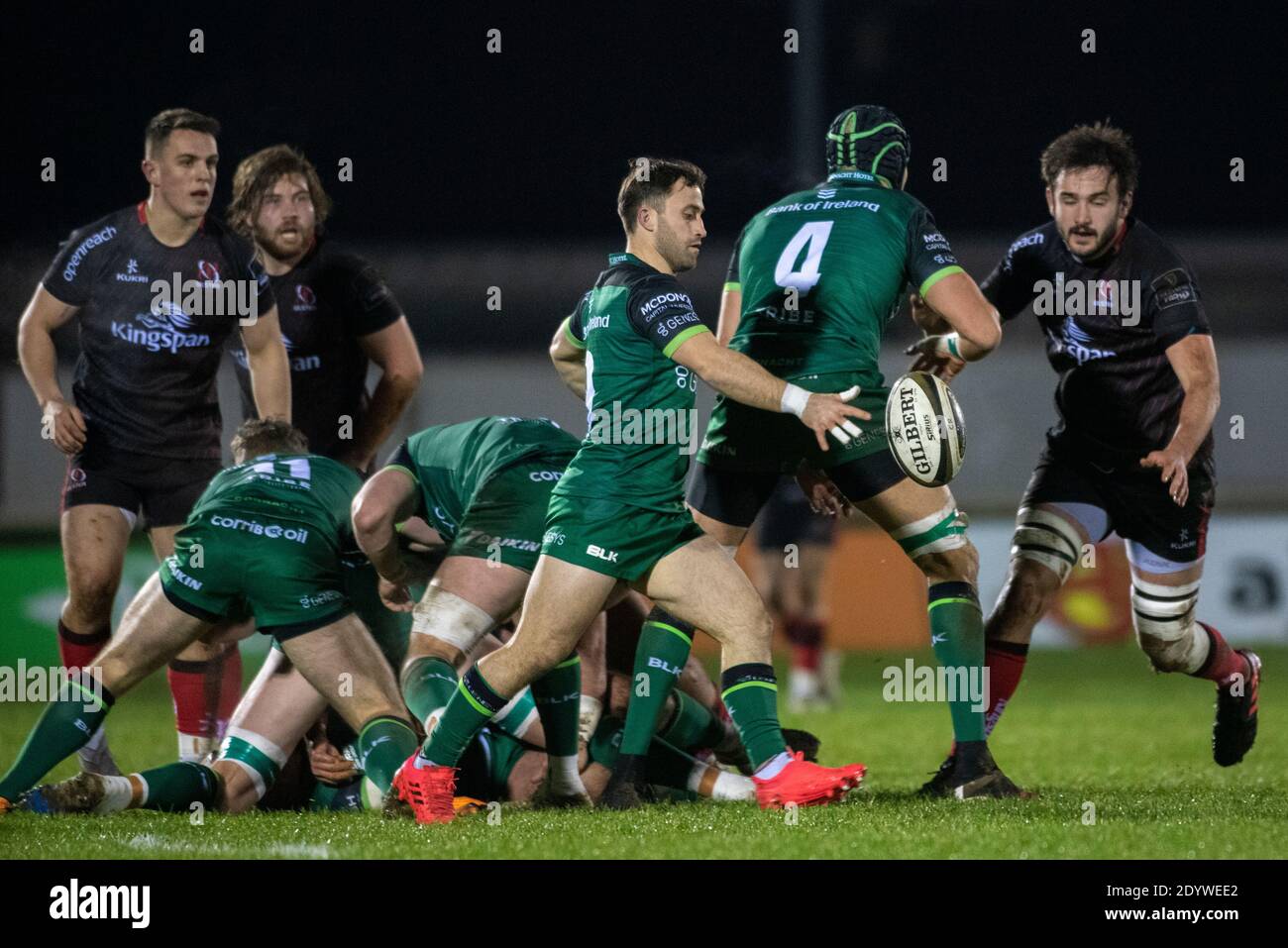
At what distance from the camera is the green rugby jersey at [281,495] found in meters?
5.97

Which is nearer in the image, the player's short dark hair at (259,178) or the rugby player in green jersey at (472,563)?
the rugby player in green jersey at (472,563)

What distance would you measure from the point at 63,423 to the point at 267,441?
117cm

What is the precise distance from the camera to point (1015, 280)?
6.93 meters

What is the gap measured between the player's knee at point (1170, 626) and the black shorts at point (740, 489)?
1.68m

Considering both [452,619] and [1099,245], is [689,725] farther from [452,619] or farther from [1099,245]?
[1099,245]

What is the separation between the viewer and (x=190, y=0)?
75.4 ft

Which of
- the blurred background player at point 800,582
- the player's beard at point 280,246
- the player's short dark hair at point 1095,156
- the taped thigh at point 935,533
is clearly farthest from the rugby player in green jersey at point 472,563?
the blurred background player at point 800,582

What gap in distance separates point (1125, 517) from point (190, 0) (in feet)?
62.8

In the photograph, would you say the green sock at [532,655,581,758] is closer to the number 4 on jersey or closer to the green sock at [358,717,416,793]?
the green sock at [358,717,416,793]

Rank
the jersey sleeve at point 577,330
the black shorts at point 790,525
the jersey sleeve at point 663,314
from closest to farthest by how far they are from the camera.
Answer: the jersey sleeve at point 663,314, the jersey sleeve at point 577,330, the black shorts at point 790,525

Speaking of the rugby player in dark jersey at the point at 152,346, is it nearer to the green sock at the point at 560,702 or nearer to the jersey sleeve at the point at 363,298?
the jersey sleeve at the point at 363,298

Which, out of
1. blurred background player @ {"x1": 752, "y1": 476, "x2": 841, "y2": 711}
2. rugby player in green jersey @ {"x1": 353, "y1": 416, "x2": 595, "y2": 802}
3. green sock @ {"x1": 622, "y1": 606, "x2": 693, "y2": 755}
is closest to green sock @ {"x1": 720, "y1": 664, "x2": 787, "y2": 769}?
green sock @ {"x1": 622, "y1": 606, "x2": 693, "y2": 755}

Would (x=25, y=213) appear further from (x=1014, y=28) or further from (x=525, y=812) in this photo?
(x=525, y=812)

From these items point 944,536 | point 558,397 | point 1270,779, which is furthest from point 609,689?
point 558,397
